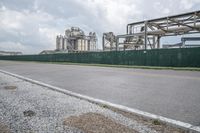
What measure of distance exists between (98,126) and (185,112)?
227cm

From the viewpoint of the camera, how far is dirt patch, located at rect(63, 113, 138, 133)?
156 inches

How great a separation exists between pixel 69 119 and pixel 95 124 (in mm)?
665

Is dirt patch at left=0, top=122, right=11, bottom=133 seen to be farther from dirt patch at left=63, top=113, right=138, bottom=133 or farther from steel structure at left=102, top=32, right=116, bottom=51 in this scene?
steel structure at left=102, top=32, right=116, bottom=51

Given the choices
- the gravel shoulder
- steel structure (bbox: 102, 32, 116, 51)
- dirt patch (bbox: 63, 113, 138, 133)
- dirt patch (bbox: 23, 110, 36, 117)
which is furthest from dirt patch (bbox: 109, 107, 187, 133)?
steel structure (bbox: 102, 32, 116, 51)

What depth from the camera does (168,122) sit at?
4.38 meters

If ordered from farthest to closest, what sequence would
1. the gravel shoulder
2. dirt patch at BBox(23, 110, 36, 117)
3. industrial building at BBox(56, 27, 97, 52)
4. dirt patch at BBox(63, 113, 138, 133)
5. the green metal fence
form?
industrial building at BBox(56, 27, 97, 52) < the green metal fence < dirt patch at BBox(23, 110, 36, 117) < the gravel shoulder < dirt patch at BBox(63, 113, 138, 133)

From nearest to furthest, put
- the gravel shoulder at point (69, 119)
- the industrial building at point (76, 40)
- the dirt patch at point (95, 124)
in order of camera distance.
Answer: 1. the dirt patch at point (95, 124)
2. the gravel shoulder at point (69, 119)
3. the industrial building at point (76, 40)

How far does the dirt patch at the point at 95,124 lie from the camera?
156 inches

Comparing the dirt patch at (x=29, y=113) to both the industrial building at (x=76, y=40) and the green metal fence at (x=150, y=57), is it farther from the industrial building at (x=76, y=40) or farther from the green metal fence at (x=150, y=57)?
the industrial building at (x=76, y=40)

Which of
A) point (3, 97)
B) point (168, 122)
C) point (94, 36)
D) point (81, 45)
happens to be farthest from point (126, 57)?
point (94, 36)

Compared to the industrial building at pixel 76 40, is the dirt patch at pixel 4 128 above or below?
below

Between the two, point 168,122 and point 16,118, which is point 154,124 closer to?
point 168,122

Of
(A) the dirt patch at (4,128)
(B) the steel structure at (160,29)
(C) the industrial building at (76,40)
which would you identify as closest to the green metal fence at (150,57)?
(B) the steel structure at (160,29)

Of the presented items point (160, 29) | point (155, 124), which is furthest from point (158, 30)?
point (155, 124)
